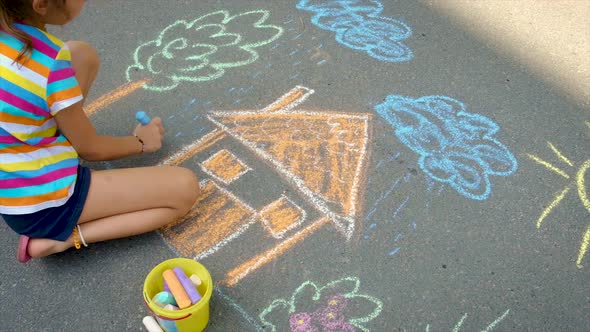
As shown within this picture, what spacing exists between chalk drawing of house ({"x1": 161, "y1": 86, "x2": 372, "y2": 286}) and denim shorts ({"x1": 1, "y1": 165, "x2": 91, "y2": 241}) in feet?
0.96

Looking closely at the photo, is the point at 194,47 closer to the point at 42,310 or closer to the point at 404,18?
the point at 404,18

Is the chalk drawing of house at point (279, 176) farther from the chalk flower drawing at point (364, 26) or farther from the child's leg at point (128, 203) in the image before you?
the chalk flower drawing at point (364, 26)

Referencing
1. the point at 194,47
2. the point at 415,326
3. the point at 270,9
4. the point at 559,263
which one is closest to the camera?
the point at 415,326

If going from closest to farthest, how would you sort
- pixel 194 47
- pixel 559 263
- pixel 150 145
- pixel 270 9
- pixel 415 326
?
pixel 415 326
pixel 559 263
pixel 150 145
pixel 194 47
pixel 270 9

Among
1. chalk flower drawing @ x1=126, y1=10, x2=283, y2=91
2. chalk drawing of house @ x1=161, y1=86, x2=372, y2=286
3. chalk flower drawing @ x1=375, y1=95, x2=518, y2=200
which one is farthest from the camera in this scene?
chalk flower drawing @ x1=126, y1=10, x2=283, y2=91

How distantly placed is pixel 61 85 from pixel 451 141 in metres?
1.34

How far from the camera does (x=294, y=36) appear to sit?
99.0 inches

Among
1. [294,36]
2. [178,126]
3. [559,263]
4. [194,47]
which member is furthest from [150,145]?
[559,263]

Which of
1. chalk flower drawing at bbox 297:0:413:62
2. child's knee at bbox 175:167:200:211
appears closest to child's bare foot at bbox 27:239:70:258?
child's knee at bbox 175:167:200:211

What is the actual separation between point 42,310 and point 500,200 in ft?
4.91

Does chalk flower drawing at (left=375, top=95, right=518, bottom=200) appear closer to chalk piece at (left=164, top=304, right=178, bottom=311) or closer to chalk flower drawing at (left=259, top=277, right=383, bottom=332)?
chalk flower drawing at (left=259, top=277, right=383, bottom=332)

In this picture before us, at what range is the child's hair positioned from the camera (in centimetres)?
131

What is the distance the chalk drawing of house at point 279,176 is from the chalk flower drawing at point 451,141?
0.49 ft

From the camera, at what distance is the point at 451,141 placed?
6.65 ft
